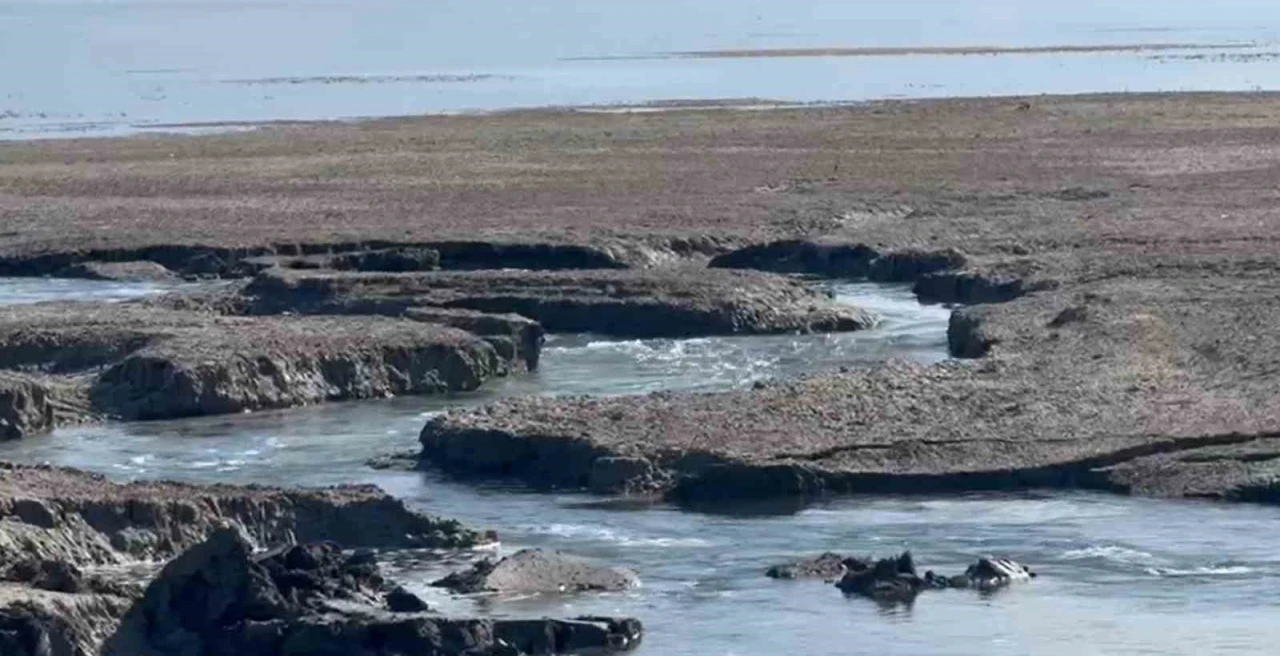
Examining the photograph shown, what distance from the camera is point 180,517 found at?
19281 millimetres

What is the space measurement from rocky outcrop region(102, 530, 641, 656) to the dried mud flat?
4.08m

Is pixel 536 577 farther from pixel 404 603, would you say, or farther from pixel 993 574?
pixel 993 574

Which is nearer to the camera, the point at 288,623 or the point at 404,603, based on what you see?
the point at 288,623

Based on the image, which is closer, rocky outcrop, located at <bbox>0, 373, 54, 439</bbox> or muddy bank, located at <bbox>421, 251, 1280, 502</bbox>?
muddy bank, located at <bbox>421, 251, 1280, 502</bbox>

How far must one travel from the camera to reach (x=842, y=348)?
91.0ft

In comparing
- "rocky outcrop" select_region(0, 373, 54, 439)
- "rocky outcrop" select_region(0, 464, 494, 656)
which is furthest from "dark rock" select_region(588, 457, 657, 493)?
"rocky outcrop" select_region(0, 373, 54, 439)

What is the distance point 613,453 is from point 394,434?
3.02 m

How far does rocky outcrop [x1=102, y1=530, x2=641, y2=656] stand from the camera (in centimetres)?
1641

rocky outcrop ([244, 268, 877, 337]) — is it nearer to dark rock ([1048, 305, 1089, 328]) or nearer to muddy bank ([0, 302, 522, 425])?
muddy bank ([0, 302, 522, 425])

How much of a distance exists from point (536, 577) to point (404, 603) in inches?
52.0

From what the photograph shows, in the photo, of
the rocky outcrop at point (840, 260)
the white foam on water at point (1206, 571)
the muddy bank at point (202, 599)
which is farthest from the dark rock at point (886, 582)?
the rocky outcrop at point (840, 260)

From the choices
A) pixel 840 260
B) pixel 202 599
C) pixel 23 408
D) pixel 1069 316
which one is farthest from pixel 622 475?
pixel 840 260

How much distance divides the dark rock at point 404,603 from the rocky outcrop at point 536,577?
887mm

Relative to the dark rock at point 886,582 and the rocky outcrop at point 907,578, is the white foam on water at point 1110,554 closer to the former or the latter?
the rocky outcrop at point 907,578
